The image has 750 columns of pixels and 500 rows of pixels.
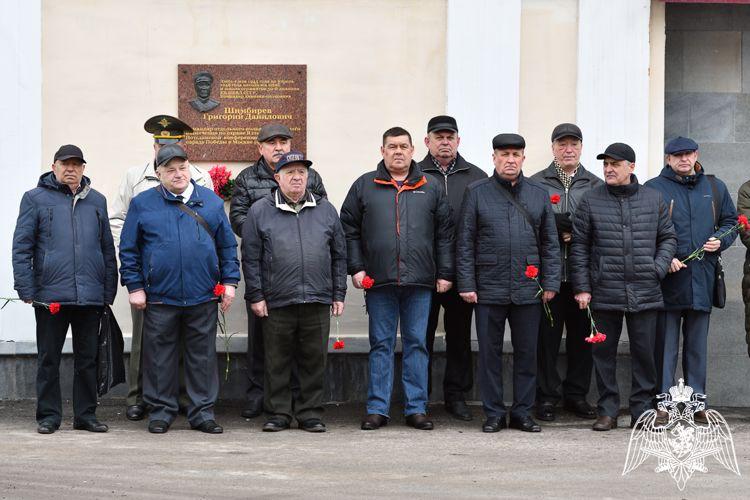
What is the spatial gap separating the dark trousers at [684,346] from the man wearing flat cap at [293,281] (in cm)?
225

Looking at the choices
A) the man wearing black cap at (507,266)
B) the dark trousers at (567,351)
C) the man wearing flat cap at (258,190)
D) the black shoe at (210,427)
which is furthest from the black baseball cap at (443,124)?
the black shoe at (210,427)

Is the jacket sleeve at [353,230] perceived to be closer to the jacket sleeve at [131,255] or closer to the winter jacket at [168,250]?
the winter jacket at [168,250]

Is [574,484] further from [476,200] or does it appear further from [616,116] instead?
[616,116]

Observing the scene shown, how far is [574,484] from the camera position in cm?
693

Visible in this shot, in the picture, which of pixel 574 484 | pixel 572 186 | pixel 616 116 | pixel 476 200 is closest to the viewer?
pixel 574 484

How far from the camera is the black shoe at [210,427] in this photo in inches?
333

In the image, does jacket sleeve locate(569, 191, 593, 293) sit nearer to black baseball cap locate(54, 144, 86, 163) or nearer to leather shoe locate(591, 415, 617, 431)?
leather shoe locate(591, 415, 617, 431)

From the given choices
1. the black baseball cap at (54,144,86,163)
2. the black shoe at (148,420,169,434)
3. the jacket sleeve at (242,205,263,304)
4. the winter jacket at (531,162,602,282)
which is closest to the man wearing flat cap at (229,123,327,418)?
the jacket sleeve at (242,205,263,304)

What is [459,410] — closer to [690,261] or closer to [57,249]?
[690,261]

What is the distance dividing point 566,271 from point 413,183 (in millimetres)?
1290

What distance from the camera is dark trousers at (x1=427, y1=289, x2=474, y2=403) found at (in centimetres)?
926

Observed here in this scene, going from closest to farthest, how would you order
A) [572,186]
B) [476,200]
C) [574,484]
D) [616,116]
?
[574,484], [476,200], [572,186], [616,116]

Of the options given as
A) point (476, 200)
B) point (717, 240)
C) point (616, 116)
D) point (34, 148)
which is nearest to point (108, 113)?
point (34, 148)

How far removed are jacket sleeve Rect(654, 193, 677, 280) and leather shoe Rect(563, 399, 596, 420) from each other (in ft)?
3.88
